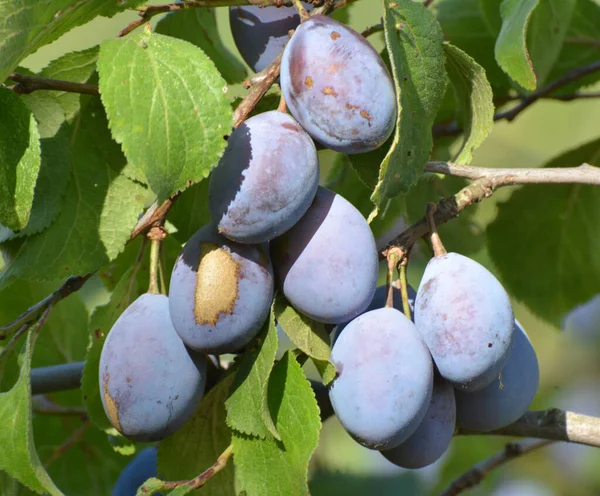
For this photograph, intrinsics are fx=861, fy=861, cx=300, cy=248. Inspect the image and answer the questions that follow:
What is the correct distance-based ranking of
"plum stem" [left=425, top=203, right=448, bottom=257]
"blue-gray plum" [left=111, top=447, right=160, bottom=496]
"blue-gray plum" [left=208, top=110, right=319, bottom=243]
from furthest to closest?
"blue-gray plum" [left=111, top=447, right=160, bottom=496], "plum stem" [left=425, top=203, right=448, bottom=257], "blue-gray plum" [left=208, top=110, right=319, bottom=243]

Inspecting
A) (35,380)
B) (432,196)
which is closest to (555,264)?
(432,196)

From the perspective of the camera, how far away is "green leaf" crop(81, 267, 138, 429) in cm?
79

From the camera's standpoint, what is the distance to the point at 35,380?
0.91 m

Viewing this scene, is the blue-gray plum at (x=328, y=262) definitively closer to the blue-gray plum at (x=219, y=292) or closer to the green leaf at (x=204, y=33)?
the blue-gray plum at (x=219, y=292)

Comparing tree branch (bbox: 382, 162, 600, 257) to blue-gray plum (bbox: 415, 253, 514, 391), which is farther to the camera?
tree branch (bbox: 382, 162, 600, 257)

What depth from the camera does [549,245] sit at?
117 centimetres

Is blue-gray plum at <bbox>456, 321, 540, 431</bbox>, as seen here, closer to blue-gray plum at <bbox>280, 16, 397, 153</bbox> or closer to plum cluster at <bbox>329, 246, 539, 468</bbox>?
plum cluster at <bbox>329, 246, 539, 468</bbox>

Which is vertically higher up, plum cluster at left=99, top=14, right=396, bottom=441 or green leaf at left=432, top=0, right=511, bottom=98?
plum cluster at left=99, top=14, right=396, bottom=441

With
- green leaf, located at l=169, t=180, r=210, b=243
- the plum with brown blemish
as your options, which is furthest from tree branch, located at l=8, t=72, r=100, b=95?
the plum with brown blemish

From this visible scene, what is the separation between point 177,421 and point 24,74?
33 cm

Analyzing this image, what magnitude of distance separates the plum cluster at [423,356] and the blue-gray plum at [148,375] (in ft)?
0.39

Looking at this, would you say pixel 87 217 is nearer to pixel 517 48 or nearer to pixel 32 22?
pixel 32 22

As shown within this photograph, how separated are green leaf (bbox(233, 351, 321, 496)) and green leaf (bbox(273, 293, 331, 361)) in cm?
2

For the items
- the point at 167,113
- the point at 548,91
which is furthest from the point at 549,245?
the point at 167,113
